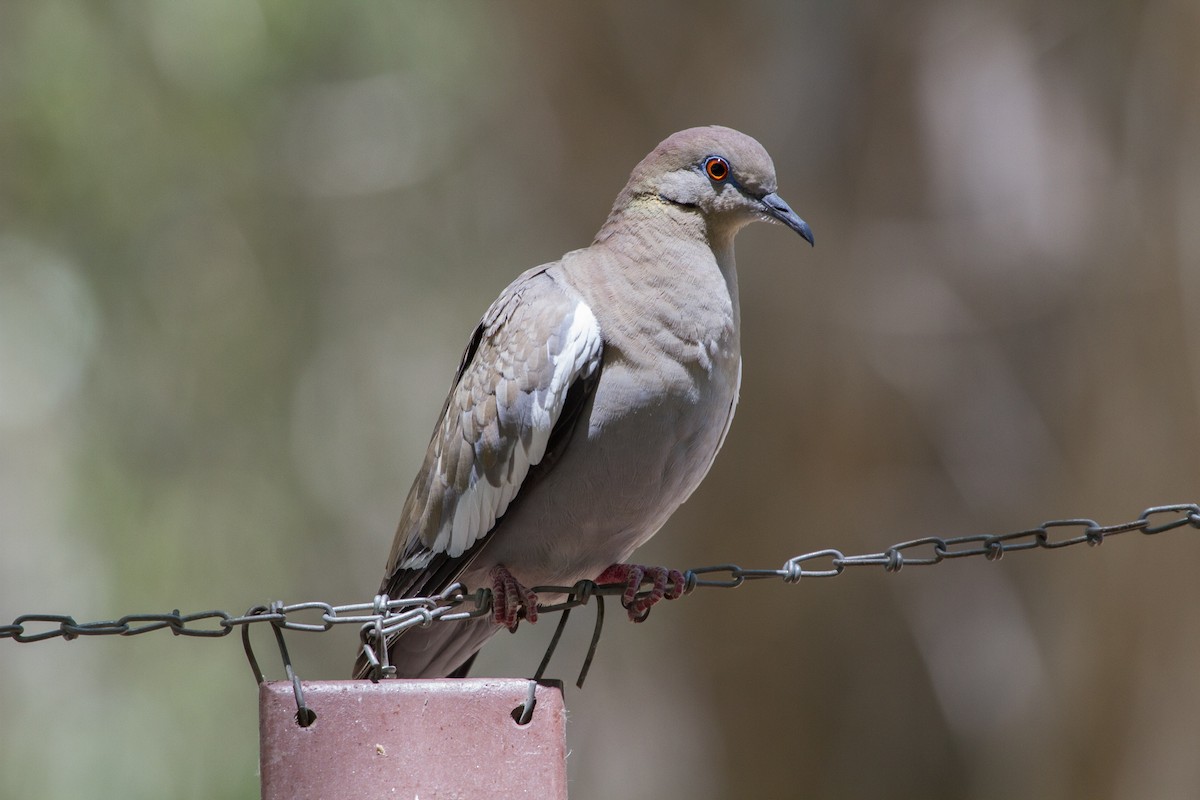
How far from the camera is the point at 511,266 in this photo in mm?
9383

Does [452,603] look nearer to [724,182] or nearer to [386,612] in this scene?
[386,612]

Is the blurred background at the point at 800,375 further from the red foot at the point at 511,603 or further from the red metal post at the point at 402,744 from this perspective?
the red metal post at the point at 402,744

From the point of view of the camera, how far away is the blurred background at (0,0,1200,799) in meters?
5.81

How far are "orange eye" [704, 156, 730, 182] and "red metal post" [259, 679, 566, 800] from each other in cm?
186

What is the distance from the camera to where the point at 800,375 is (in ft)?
20.0

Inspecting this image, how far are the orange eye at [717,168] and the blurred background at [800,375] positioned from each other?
9.04ft

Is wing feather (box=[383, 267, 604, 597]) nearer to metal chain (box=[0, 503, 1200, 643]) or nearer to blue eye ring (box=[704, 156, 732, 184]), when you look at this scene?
metal chain (box=[0, 503, 1200, 643])

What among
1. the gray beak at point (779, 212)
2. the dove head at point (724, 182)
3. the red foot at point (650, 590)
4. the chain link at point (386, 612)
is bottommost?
the chain link at point (386, 612)

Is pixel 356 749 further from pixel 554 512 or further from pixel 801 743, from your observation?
pixel 801 743

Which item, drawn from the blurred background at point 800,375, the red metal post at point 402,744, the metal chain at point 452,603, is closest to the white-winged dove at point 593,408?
the metal chain at point 452,603

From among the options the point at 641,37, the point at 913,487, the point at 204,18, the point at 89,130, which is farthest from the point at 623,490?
the point at 89,130

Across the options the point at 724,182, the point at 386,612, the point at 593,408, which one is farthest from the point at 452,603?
the point at 724,182

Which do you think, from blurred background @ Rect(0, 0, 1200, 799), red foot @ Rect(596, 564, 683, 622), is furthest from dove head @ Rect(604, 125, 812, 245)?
blurred background @ Rect(0, 0, 1200, 799)

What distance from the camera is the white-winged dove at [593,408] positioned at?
2990 mm
